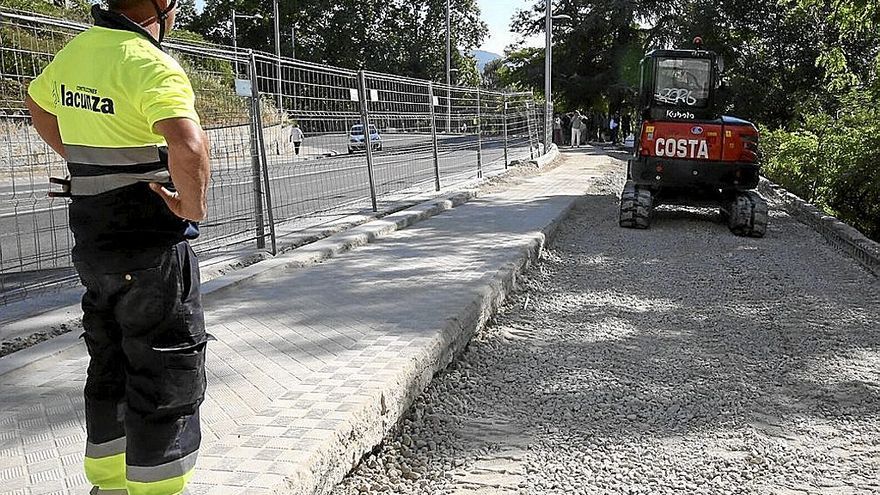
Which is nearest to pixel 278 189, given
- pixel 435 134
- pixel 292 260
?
pixel 292 260

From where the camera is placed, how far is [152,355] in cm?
266

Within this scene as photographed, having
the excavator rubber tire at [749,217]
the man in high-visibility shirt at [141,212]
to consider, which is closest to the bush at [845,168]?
the excavator rubber tire at [749,217]

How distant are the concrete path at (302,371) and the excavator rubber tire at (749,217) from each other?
13.1 feet

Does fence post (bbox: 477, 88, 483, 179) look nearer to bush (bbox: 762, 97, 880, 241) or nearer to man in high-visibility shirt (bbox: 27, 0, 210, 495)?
bush (bbox: 762, 97, 880, 241)

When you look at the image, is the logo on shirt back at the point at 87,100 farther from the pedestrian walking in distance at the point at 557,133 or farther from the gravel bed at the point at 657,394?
the pedestrian walking in distance at the point at 557,133

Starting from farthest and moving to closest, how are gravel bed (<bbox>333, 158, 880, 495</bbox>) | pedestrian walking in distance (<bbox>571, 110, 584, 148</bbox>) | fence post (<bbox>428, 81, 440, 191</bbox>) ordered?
pedestrian walking in distance (<bbox>571, 110, 584, 148</bbox>), fence post (<bbox>428, 81, 440, 191</bbox>), gravel bed (<bbox>333, 158, 880, 495</bbox>)

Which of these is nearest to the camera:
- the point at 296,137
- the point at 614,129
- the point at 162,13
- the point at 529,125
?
the point at 162,13

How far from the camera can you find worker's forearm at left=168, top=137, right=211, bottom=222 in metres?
2.50

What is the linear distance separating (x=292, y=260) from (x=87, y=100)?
5.51 metres

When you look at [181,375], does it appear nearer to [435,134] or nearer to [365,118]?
[365,118]

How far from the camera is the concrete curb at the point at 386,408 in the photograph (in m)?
3.57

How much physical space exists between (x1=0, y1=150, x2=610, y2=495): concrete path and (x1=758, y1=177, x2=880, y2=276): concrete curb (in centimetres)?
405

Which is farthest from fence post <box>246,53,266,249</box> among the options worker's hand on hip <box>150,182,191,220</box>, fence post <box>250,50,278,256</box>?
worker's hand on hip <box>150,182,191,220</box>

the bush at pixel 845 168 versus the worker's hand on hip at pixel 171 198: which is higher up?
the worker's hand on hip at pixel 171 198
